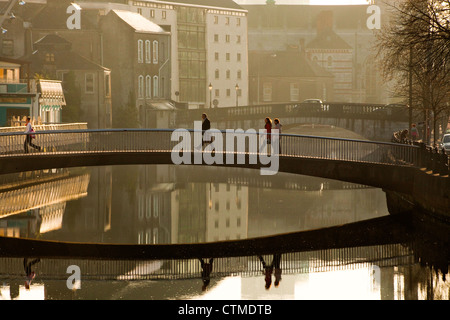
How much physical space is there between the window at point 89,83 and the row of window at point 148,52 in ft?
33.7

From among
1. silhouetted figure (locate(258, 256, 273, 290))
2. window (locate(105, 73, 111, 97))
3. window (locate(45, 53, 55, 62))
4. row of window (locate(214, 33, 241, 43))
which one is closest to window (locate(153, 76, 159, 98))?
window (locate(105, 73, 111, 97))

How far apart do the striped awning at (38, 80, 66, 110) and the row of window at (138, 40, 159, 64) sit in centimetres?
1567

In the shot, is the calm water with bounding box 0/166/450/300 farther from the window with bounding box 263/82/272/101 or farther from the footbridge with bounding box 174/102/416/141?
the window with bounding box 263/82/272/101

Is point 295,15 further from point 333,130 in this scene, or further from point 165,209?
point 165,209

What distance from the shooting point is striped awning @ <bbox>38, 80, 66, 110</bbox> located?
72.1m

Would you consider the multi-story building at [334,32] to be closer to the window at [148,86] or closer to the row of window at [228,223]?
the window at [148,86]

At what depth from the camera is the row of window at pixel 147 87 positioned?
306ft

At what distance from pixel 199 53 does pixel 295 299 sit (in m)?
97.7

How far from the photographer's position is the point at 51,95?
7431 centimetres

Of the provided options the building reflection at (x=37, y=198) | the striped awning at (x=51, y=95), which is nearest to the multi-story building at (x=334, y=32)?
the striped awning at (x=51, y=95)

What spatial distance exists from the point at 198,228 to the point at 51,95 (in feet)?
129

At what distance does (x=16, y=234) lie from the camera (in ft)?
114

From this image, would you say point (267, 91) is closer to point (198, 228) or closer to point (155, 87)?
point (155, 87)

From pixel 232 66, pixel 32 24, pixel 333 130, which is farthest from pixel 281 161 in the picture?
pixel 232 66
